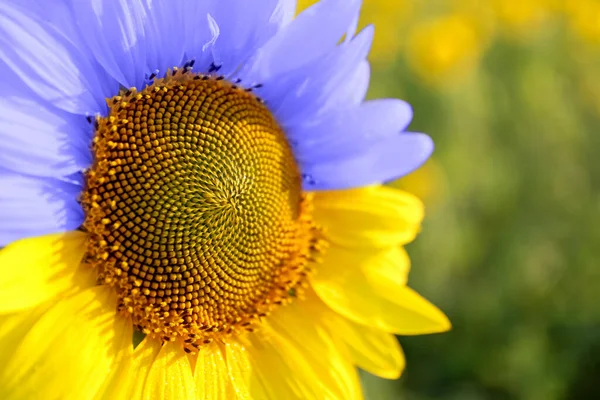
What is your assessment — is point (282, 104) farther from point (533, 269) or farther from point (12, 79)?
point (533, 269)

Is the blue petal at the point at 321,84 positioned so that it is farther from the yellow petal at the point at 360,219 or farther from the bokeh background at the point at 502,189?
the bokeh background at the point at 502,189

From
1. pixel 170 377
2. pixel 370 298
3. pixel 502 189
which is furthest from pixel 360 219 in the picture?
pixel 502 189

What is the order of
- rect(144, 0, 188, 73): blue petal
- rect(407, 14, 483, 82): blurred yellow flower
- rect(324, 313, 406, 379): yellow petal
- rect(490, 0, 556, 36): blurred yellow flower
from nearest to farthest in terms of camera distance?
rect(144, 0, 188, 73): blue petal < rect(324, 313, 406, 379): yellow petal < rect(407, 14, 483, 82): blurred yellow flower < rect(490, 0, 556, 36): blurred yellow flower

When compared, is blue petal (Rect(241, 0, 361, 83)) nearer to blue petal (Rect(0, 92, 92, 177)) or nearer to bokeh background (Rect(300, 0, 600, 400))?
blue petal (Rect(0, 92, 92, 177))

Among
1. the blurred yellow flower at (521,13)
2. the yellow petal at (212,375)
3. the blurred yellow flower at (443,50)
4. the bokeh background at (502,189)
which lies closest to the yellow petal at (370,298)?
the yellow petal at (212,375)

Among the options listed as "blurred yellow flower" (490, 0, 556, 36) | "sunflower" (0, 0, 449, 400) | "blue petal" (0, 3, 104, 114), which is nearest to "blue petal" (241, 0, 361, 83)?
"sunflower" (0, 0, 449, 400)

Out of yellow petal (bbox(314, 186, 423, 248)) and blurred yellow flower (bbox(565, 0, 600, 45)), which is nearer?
yellow petal (bbox(314, 186, 423, 248))

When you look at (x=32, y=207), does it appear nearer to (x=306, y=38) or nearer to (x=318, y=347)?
(x=306, y=38)
